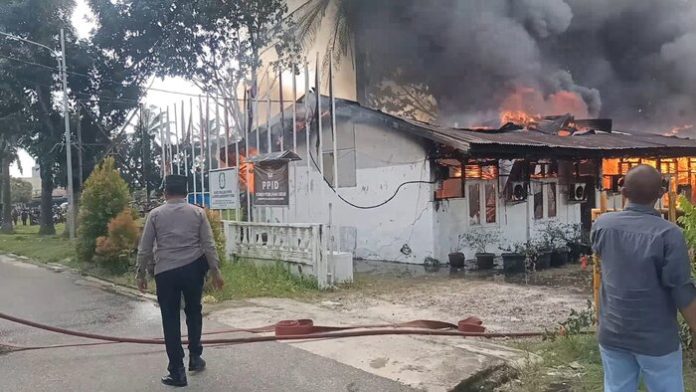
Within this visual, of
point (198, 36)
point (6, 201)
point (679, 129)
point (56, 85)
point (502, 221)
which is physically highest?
point (198, 36)

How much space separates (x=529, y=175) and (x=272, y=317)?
8586mm

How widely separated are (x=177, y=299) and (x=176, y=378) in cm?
60

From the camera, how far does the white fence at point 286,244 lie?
916 centimetres

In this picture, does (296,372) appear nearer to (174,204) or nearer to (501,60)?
(174,204)

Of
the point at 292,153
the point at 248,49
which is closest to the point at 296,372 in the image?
the point at 292,153

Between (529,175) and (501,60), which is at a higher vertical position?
(501,60)

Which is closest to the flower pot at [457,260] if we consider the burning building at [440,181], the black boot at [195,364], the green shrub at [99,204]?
the burning building at [440,181]

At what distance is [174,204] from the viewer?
4.75m

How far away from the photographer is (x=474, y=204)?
1334 cm

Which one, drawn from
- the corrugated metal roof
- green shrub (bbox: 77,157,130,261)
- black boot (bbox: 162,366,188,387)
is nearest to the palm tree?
the corrugated metal roof

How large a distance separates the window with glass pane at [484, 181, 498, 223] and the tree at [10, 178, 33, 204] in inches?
2077

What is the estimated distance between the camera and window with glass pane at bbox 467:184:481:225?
522 inches

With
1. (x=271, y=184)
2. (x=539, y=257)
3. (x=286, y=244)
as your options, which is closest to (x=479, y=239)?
(x=539, y=257)

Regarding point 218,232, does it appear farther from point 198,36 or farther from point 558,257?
point 198,36
